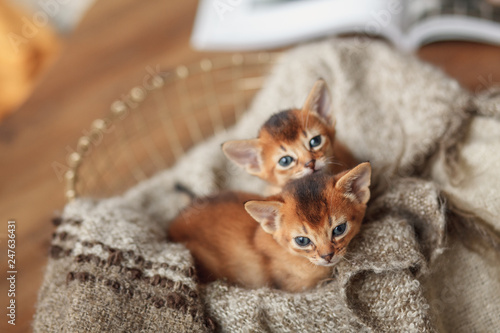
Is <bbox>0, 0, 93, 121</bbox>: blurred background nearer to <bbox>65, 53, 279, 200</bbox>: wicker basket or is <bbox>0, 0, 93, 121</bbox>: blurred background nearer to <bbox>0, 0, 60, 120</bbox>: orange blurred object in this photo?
<bbox>0, 0, 60, 120</bbox>: orange blurred object

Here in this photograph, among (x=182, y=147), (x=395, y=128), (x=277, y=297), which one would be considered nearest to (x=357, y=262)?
(x=277, y=297)

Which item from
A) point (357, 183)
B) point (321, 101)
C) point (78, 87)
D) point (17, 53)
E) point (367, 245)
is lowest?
point (367, 245)

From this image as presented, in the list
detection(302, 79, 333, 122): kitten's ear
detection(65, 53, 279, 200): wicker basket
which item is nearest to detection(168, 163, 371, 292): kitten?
detection(302, 79, 333, 122): kitten's ear

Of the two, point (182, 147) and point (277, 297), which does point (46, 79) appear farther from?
point (277, 297)

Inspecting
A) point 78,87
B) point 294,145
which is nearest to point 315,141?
point 294,145

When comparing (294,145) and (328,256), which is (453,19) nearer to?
(294,145)

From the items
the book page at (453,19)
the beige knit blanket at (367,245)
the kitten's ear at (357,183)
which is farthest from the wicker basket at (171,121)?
the kitten's ear at (357,183)
